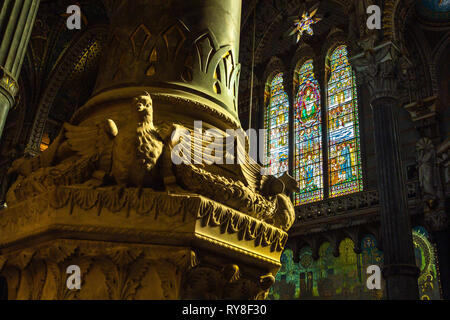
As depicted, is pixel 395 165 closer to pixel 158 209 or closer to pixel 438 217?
pixel 438 217

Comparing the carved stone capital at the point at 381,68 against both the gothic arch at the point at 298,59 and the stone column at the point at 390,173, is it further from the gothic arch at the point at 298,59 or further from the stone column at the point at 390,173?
the gothic arch at the point at 298,59

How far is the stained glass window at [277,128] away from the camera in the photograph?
12.9m

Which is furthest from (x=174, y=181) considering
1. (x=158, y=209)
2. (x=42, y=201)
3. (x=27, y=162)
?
(x=27, y=162)

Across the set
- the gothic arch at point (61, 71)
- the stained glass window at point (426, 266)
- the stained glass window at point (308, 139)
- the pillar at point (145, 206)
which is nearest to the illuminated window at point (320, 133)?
the stained glass window at point (308, 139)

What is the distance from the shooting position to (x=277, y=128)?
13.5 m

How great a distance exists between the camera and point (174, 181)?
1104 mm

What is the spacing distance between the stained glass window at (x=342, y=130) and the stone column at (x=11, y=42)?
8.16 metres

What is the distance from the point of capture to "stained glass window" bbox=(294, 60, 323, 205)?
1193 cm

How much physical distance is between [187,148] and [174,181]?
0.33 feet

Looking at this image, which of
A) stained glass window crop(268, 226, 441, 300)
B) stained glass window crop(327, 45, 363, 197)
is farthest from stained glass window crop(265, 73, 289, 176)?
stained glass window crop(268, 226, 441, 300)

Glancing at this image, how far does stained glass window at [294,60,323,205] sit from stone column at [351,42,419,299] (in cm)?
340

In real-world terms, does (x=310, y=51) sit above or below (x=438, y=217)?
above

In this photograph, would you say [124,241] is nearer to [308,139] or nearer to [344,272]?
[344,272]
